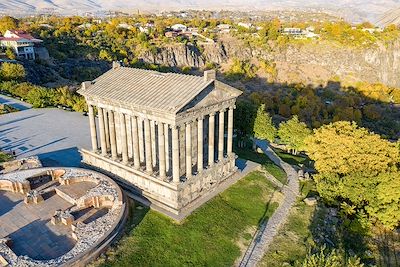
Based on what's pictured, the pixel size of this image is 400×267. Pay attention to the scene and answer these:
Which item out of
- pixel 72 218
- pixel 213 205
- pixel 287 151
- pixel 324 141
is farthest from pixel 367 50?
pixel 72 218

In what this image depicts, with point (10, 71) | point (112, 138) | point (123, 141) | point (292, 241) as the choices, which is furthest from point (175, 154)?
point (10, 71)

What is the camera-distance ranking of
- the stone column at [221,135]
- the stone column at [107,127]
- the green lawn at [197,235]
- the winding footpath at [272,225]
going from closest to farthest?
the green lawn at [197,235] → the winding footpath at [272,225] → the stone column at [221,135] → the stone column at [107,127]

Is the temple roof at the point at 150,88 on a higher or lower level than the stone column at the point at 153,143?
higher

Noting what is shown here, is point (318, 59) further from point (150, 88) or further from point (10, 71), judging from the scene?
point (150, 88)

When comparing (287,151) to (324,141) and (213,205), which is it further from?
(213,205)

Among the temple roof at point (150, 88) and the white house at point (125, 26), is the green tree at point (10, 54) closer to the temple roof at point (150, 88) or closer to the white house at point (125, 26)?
the white house at point (125, 26)

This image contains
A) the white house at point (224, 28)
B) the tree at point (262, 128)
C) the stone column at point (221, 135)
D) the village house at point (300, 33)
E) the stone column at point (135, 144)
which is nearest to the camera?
the stone column at point (135, 144)

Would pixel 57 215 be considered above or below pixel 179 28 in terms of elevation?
below

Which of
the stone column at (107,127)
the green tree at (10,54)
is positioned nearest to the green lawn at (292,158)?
the stone column at (107,127)
